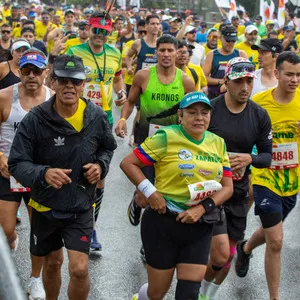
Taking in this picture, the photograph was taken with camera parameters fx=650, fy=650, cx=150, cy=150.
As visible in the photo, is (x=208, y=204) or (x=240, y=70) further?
(x=240, y=70)

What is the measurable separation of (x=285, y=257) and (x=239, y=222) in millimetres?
1682

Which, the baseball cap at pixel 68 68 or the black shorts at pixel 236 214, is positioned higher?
the baseball cap at pixel 68 68

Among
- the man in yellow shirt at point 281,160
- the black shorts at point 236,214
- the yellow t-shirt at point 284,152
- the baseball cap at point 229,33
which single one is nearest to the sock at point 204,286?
the black shorts at point 236,214

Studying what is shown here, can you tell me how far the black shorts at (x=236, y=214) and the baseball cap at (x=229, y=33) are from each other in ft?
17.6

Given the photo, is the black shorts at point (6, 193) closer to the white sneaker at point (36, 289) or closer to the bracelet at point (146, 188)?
the white sneaker at point (36, 289)

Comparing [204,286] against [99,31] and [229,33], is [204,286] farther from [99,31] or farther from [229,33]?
[229,33]

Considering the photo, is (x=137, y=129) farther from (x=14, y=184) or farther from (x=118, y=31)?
(x=118, y=31)

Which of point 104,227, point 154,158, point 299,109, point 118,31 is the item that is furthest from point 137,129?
point 118,31

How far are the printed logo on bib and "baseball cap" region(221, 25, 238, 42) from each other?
20.7 feet

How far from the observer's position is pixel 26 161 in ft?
13.1

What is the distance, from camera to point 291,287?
566 centimetres

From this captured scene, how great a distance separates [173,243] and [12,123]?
5.74 feet

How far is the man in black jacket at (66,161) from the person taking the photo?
158 inches

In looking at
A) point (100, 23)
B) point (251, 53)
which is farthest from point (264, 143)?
point (251, 53)
